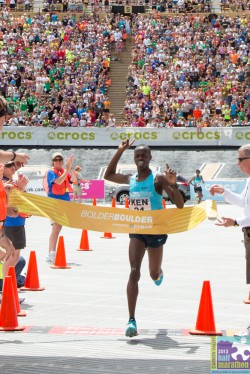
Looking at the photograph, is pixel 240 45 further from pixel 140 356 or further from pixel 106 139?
pixel 140 356

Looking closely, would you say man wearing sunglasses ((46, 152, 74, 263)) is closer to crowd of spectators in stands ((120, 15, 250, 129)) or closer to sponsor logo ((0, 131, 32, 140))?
crowd of spectators in stands ((120, 15, 250, 129))

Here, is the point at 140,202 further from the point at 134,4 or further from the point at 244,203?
the point at 134,4

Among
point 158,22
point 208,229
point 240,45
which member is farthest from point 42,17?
point 208,229

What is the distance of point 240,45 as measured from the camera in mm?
45219

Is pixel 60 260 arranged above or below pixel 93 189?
below

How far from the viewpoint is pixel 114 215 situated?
10.5 metres

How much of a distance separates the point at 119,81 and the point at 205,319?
1480 inches

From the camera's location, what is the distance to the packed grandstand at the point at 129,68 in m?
41.3

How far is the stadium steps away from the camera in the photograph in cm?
4437

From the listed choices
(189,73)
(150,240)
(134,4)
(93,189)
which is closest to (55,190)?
(150,240)

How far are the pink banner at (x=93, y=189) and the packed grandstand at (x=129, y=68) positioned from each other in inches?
143

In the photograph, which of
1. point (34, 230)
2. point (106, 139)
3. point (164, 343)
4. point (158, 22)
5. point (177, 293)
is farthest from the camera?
point (158, 22)

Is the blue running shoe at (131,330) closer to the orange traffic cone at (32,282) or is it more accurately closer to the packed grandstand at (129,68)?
the orange traffic cone at (32,282)

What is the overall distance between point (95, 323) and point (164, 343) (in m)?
1.40
